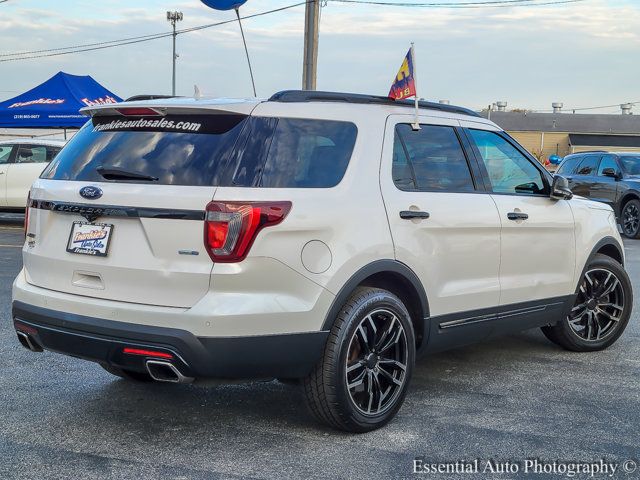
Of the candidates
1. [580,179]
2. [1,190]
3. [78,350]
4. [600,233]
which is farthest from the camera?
[580,179]

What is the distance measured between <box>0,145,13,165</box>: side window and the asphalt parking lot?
10.9 meters

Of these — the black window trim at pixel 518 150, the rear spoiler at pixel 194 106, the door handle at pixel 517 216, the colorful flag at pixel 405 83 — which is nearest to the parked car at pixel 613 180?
the black window trim at pixel 518 150

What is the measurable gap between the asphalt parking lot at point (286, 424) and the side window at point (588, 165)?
12.1 m

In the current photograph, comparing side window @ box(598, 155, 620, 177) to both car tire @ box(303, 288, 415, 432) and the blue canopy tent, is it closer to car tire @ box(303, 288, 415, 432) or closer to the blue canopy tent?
the blue canopy tent

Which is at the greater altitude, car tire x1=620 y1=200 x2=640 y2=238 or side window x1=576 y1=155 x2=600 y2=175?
side window x1=576 y1=155 x2=600 y2=175

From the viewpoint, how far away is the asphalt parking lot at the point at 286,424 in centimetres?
385

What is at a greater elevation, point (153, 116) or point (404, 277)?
point (153, 116)

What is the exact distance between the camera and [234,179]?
12.7ft

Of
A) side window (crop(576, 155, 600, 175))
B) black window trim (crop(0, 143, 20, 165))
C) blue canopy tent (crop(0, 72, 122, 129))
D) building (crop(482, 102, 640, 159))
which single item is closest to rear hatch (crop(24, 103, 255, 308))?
black window trim (crop(0, 143, 20, 165))

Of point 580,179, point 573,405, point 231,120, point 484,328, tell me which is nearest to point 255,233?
point 231,120

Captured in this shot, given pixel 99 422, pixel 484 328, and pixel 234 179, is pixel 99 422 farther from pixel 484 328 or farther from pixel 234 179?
pixel 484 328

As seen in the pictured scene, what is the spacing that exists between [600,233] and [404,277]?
2.40 meters

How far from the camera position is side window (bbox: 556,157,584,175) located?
17719 mm

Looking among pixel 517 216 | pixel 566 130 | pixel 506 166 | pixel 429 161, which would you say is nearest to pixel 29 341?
pixel 429 161
